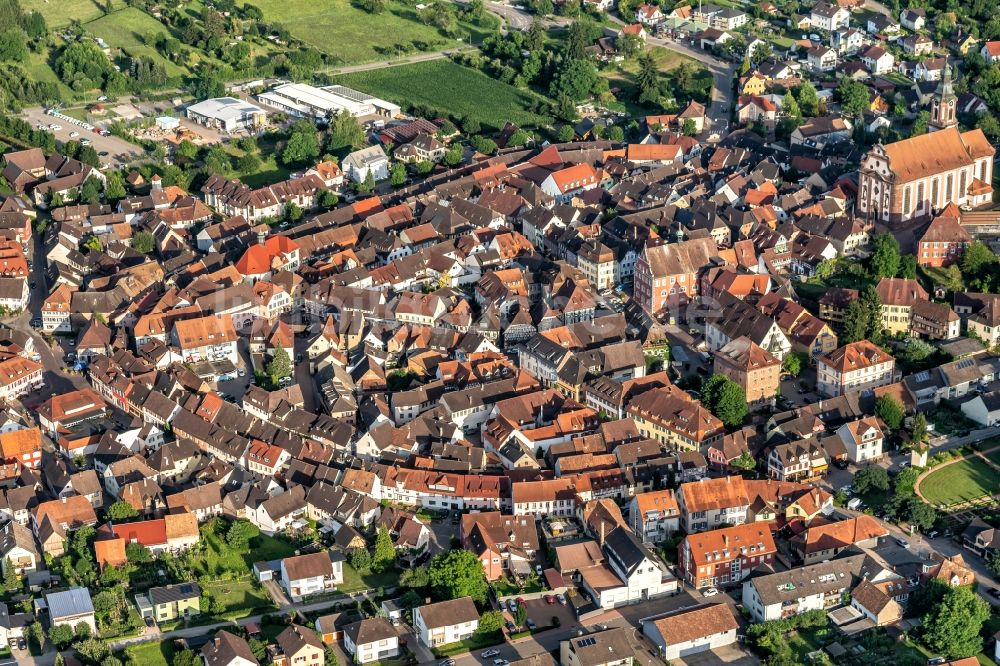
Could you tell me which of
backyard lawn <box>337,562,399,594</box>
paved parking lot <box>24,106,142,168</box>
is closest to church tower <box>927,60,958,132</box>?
backyard lawn <box>337,562,399,594</box>

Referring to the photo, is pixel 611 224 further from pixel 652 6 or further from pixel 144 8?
pixel 144 8

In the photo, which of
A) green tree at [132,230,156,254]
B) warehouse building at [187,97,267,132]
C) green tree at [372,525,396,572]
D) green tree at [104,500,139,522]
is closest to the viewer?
green tree at [372,525,396,572]

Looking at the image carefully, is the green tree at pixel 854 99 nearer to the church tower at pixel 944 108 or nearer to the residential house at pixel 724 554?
the church tower at pixel 944 108

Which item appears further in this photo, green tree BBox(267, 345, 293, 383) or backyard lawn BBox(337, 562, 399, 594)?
green tree BBox(267, 345, 293, 383)

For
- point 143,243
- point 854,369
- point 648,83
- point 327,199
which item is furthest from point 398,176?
point 854,369

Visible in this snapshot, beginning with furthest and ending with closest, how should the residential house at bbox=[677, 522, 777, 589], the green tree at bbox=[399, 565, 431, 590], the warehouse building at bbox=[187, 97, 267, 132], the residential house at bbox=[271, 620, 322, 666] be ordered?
1. the warehouse building at bbox=[187, 97, 267, 132]
2. the residential house at bbox=[677, 522, 777, 589]
3. the green tree at bbox=[399, 565, 431, 590]
4. the residential house at bbox=[271, 620, 322, 666]

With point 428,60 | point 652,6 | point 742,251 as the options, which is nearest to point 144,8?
point 428,60

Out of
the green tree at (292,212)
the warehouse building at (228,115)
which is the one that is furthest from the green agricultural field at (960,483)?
the warehouse building at (228,115)

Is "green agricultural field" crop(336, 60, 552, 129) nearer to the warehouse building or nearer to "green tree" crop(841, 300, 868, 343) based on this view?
the warehouse building
